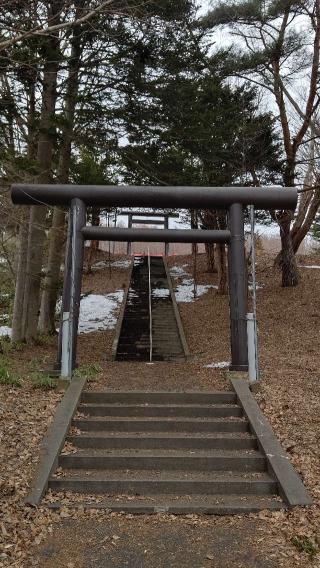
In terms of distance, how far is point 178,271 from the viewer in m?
29.9

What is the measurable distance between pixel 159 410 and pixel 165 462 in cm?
135

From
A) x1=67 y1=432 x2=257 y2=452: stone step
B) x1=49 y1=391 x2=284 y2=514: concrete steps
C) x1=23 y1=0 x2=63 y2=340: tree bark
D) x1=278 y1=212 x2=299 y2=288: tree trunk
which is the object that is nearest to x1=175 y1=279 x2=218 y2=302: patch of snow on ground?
x1=278 y1=212 x2=299 y2=288: tree trunk

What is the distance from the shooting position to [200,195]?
992 centimetres

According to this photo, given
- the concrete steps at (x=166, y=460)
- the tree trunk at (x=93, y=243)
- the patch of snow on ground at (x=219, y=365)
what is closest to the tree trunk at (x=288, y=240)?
the tree trunk at (x=93, y=243)

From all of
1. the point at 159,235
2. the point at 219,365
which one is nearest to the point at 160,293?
the point at 219,365

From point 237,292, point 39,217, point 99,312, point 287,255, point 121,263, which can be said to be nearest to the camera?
point 237,292

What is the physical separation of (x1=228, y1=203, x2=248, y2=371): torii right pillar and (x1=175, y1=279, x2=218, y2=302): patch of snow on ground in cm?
1313

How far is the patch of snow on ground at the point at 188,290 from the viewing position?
23361 millimetres

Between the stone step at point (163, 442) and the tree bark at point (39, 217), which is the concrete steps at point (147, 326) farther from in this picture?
the stone step at point (163, 442)

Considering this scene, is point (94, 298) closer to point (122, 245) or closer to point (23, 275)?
point (23, 275)

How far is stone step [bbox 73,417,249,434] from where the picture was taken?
732cm

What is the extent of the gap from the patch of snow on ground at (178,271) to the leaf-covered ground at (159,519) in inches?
671

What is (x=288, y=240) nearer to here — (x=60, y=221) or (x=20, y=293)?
(x=60, y=221)

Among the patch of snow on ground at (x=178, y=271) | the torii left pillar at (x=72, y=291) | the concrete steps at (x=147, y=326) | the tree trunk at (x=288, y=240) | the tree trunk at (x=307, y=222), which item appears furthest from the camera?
the patch of snow on ground at (x=178, y=271)
